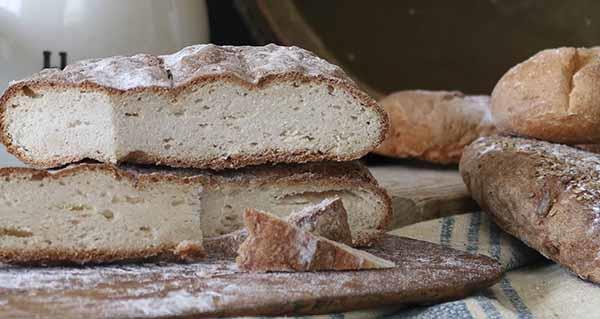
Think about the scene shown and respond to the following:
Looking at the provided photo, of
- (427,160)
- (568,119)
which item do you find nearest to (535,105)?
(568,119)

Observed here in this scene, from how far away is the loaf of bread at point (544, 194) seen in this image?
189 centimetres

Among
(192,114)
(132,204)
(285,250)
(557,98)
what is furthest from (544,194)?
(132,204)

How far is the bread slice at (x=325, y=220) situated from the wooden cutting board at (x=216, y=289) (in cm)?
12

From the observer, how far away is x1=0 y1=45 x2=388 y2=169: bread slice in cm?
187

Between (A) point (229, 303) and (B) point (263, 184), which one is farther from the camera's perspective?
(B) point (263, 184)

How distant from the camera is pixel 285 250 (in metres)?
1.71

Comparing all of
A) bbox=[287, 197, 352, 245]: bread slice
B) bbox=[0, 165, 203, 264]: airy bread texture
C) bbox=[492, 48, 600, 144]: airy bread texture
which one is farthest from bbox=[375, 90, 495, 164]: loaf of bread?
bbox=[0, 165, 203, 264]: airy bread texture

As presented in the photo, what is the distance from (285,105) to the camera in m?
1.91

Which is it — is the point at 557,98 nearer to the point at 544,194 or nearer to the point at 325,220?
the point at 544,194

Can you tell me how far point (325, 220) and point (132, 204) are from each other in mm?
395

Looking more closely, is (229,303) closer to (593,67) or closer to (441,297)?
(441,297)

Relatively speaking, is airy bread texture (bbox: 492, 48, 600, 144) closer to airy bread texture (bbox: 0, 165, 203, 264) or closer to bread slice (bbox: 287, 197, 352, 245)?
bread slice (bbox: 287, 197, 352, 245)

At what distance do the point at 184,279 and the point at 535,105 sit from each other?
1227mm

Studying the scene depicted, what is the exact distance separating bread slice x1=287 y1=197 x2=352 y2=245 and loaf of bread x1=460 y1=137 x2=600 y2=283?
48cm
